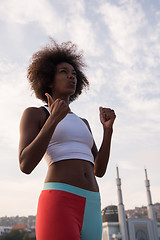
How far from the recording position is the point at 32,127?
5.22 feet

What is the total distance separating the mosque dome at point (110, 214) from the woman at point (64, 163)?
3945cm

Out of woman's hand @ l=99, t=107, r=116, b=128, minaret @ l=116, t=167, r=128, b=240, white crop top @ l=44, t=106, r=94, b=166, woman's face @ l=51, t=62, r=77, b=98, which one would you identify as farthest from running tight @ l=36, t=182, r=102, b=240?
minaret @ l=116, t=167, r=128, b=240

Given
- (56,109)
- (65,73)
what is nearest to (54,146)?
(56,109)

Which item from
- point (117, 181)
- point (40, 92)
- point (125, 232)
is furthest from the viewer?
point (117, 181)

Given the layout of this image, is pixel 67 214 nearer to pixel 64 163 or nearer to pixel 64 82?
pixel 64 163

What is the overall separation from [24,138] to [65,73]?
730 millimetres

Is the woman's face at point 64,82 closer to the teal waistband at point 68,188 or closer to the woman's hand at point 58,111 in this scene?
the woman's hand at point 58,111

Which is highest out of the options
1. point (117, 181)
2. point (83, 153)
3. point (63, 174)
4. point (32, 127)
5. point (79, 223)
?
point (117, 181)

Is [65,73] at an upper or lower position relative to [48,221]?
upper

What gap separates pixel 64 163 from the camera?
154cm

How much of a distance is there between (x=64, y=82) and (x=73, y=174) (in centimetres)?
77

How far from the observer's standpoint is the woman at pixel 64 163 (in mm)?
1350

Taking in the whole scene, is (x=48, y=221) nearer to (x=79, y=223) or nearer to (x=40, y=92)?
(x=79, y=223)

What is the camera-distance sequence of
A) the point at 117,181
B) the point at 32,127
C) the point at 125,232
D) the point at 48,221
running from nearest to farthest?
the point at 48,221
the point at 32,127
the point at 125,232
the point at 117,181
